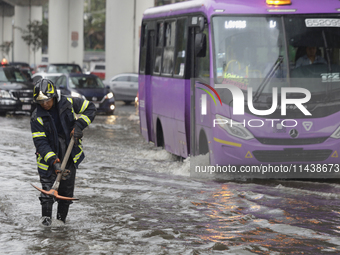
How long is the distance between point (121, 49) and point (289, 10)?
94.5ft

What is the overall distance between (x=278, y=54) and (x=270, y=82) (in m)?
0.48

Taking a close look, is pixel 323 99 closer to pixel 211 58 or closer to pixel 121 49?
pixel 211 58

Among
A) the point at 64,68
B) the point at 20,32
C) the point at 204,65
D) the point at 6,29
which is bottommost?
the point at 64,68

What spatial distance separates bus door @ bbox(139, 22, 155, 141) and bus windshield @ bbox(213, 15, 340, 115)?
437cm

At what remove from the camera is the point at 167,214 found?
8297 mm

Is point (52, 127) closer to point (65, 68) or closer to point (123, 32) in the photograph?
point (65, 68)

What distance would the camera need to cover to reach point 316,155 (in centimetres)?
1042

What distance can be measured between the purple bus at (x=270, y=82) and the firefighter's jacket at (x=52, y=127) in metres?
3.46

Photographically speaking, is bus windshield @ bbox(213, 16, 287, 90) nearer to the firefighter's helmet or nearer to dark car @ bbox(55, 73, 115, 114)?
the firefighter's helmet

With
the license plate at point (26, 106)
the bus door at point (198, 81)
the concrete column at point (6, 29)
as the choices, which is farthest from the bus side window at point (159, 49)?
the concrete column at point (6, 29)

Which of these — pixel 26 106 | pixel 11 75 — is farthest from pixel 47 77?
pixel 26 106

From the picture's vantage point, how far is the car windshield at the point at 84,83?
2550 cm

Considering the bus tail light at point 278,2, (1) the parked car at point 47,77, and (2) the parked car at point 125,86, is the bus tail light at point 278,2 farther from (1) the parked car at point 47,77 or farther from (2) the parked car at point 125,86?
(2) the parked car at point 125,86

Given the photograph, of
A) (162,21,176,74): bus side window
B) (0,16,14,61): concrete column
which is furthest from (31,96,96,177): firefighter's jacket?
(0,16,14,61): concrete column
